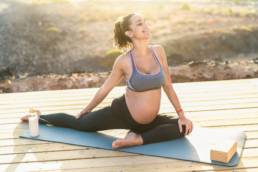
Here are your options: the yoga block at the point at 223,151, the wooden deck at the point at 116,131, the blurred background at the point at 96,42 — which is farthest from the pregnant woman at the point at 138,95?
the blurred background at the point at 96,42

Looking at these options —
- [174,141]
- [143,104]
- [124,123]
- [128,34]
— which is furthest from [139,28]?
[174,141]

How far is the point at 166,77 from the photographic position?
11.5 feet

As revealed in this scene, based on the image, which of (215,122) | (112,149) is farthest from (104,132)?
(215,122)

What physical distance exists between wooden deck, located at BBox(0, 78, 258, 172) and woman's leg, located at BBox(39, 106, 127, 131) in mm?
133

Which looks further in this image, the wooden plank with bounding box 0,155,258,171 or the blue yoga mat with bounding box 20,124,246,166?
the blue yoga mat with bounding box 20,124,246,166

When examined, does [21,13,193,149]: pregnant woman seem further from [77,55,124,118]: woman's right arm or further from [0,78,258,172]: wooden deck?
[0,78,258,172]: wooden deck

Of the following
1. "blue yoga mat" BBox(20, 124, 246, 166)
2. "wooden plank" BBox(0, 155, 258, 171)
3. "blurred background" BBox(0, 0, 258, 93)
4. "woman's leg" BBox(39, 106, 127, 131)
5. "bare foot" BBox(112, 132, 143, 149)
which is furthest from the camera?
"blurred background" BBox(0, 0, 258, 93)

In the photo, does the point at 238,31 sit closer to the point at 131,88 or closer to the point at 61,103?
the point at 61,103

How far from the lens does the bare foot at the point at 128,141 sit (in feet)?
10.7

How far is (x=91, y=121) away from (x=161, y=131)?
532mm

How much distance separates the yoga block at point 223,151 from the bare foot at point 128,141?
50cm

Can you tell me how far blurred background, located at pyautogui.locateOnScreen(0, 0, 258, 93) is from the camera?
689 centimetres

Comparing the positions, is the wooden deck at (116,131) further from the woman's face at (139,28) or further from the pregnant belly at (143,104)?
the woman's face at (139,28)

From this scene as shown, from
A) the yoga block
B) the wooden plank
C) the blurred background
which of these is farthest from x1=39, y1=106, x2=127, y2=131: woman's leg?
the blurred background
